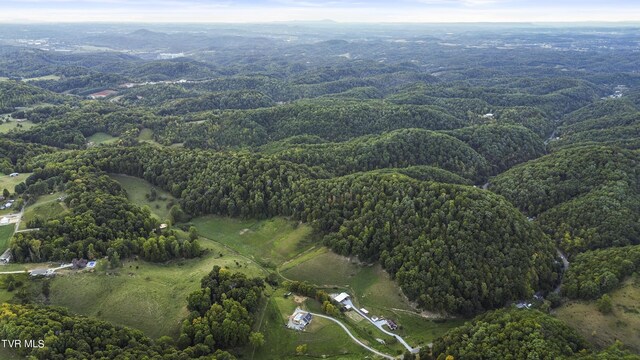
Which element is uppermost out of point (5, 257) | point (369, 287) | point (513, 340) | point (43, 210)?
point (43, 210)

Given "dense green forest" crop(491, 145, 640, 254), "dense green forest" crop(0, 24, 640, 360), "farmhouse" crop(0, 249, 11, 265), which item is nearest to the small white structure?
"dense green forest" crop(0, 24, 640, 360)

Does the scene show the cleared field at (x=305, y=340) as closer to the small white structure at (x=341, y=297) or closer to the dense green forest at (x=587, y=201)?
the small white structure at (x=341, y=297)

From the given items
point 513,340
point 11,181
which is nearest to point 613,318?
point 513,340

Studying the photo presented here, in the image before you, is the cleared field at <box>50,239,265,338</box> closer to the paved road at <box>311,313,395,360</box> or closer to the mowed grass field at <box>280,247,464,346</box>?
the mowed grass field at <box>280,247,464,346</box>

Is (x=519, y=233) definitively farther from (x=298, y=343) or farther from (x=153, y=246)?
(x=153, y=246)

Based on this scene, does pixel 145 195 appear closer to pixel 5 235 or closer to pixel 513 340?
pixel 5 235

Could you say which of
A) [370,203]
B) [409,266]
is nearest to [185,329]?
[409,266]

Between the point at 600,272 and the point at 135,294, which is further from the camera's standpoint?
the point at 600,272
